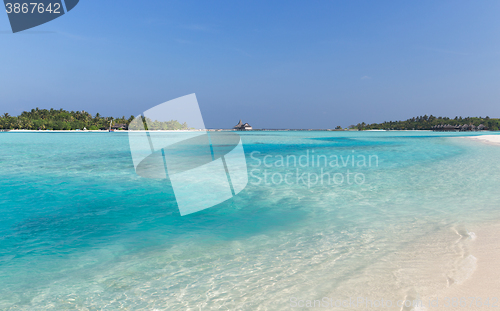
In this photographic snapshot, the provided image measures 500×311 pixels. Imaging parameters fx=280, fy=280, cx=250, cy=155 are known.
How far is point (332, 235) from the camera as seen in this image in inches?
231

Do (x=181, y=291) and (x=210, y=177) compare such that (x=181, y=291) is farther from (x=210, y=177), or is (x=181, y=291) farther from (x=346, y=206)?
(x=210, y=177)

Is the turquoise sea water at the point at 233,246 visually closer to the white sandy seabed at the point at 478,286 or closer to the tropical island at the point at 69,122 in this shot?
the white sandy seabed at the point at 478,286

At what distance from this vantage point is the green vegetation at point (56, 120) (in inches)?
5413

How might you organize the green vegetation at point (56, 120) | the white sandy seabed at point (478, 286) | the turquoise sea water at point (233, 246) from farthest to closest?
1. the green vegetation at point (56, 120)
2. the turquoise sea water at point (233, 246)
3. the white sandy seabed at point (478, 286)

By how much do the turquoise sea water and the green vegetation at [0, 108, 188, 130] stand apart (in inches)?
4990

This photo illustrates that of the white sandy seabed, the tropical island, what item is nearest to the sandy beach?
the white sandy seabed

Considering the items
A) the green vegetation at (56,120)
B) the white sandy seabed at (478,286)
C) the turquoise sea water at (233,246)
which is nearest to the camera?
the white sandy seabed at (478,286)

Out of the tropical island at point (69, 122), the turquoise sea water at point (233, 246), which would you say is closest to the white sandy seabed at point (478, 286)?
the turquoise sea water at point (233, 246)

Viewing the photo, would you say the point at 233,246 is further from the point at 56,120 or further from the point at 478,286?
the point at 56,120

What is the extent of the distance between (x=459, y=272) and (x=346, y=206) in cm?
451

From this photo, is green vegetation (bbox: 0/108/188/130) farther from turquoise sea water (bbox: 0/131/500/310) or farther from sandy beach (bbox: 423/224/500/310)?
sandy beach (bbox: 423/224/500/310)

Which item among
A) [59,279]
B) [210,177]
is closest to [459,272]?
[59,279]

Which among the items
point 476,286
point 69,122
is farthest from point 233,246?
point 69,122

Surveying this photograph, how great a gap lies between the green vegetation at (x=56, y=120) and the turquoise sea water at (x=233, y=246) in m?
127
